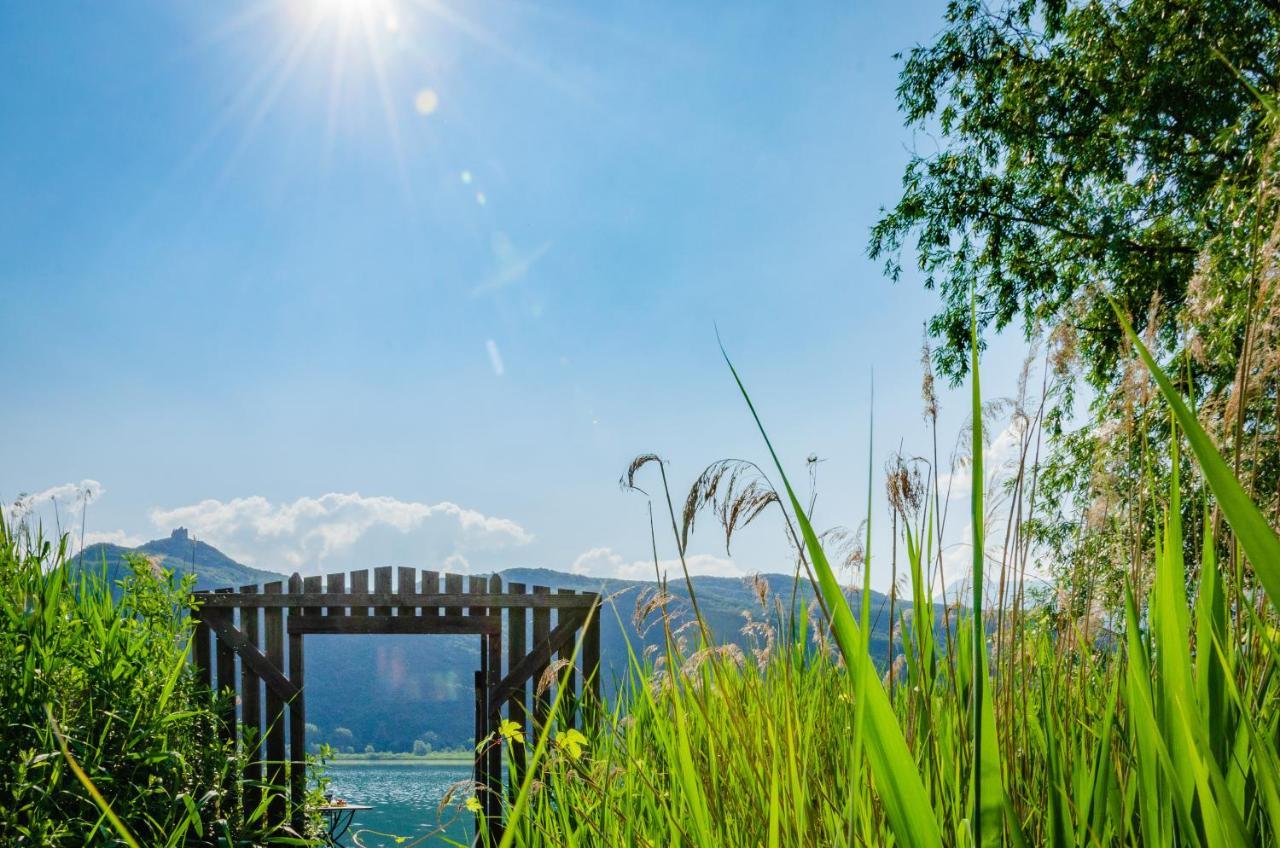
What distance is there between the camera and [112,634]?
106 inches

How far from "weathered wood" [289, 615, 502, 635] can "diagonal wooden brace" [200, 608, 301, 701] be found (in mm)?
294

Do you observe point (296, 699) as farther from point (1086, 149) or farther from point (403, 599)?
point (1086, 149)

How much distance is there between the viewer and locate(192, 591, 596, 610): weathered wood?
6207 millimetres

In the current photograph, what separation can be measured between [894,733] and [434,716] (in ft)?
261

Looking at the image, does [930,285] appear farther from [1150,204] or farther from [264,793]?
[264,793]

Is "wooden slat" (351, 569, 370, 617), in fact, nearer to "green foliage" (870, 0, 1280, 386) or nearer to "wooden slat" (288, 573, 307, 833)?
"wooden slat" (288, 573, 307, 833)

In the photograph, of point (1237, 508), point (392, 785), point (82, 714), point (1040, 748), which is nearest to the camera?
point (1237, 508)

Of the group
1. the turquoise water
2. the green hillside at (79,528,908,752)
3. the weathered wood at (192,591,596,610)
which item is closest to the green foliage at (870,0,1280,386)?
the weathered wood at (192,591,596,610)

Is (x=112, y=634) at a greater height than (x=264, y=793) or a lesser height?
greater

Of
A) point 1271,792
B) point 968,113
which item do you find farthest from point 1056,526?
point 1271,792

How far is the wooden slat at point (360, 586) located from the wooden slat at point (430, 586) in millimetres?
471

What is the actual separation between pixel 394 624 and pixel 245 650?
3.60 feet

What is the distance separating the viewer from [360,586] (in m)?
6.47

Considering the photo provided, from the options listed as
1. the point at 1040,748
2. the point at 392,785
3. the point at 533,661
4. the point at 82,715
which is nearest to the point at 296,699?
the point at 533,661
